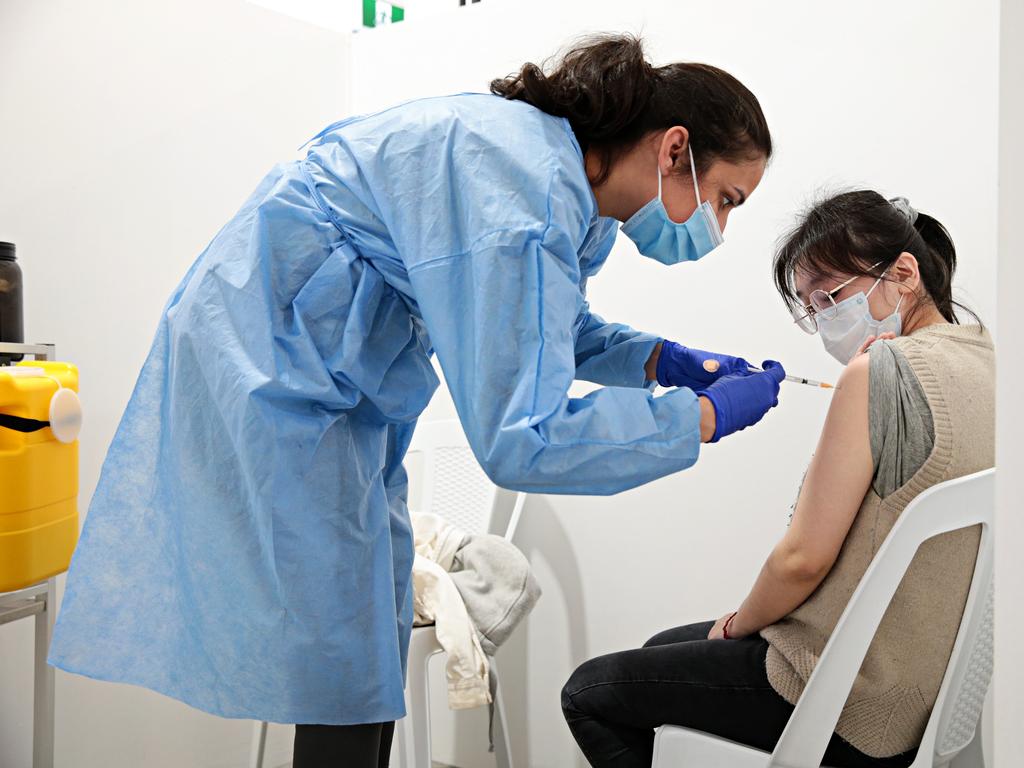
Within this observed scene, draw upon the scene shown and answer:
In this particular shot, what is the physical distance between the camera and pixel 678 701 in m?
1.25

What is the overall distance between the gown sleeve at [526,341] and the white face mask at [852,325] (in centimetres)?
50

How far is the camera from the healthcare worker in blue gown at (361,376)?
0.93 meters

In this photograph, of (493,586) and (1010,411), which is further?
(493,586)

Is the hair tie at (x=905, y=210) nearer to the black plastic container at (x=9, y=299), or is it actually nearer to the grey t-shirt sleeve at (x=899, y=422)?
the grey t-shirt sleeve at (x=899, y=422)

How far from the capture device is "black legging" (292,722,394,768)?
1.05 m

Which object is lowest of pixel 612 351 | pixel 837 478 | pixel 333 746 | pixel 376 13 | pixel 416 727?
pixel 416 727

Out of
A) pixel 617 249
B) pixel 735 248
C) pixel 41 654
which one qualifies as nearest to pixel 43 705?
pixel 41 654

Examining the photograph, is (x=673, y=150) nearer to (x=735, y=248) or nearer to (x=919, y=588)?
(x=919, y=588)

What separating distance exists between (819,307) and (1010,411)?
87cm

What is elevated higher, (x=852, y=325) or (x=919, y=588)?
(x=852, y=325)

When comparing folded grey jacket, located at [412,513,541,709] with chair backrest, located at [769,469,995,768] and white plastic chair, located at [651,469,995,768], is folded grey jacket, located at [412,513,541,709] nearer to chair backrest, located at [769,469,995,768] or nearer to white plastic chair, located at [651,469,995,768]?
white plastic chair, located at [651,469,995,768]

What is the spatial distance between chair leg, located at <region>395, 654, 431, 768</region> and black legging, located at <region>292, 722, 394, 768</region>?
67 cm

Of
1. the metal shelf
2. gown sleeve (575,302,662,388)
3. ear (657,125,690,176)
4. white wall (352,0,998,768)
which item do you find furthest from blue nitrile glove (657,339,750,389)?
the metal shelf

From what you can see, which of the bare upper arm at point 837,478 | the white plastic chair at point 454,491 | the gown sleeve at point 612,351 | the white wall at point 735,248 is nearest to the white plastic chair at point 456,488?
the white plastic chair at point 454,491
